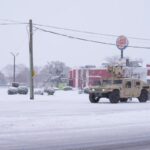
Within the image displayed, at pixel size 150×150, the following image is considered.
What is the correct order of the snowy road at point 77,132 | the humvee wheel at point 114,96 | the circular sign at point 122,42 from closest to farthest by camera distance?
the snowy road at point 77,132
the humvee wheel at point 114,96
the circular sign at point 122,42

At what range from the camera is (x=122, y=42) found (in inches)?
1977

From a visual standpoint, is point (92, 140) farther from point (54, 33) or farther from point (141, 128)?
point (54, 33)

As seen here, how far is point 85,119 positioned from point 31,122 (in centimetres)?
256

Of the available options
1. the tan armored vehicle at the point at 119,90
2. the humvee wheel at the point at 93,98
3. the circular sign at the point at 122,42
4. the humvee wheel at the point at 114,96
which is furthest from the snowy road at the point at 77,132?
the circular sign at the point at 122,42

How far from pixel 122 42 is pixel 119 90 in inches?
650

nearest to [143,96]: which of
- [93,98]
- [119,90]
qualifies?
[119,90]

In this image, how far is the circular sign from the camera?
4991 cm

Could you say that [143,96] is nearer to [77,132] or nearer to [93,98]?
[93,98]

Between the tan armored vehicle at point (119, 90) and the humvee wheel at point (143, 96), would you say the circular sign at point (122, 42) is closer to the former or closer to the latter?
the tan armored vehicle at point (119, 90)

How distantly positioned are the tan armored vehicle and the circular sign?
1354cm

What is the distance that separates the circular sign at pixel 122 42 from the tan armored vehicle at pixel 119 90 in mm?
13543

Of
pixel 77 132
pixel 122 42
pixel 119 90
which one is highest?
pixel 122 42

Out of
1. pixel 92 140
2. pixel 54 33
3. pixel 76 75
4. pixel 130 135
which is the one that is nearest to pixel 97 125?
pixel 130 135

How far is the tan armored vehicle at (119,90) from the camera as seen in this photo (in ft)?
112
